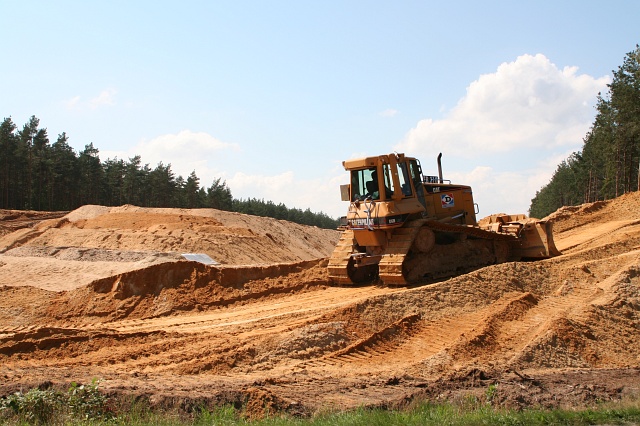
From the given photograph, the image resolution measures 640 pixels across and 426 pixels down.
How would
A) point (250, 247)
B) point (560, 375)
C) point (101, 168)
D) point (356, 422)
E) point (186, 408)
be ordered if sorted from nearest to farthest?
point (356, 422)
point (186, 408)
point (560, 375)
point (250, 247)
point (101, 168)

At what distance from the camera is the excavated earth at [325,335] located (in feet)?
26.0

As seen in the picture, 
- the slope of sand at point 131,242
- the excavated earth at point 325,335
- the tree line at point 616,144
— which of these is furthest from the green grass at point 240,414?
the tree line at point 616,144

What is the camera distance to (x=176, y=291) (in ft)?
48.2

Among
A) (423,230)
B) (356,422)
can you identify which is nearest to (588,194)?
(423,230)

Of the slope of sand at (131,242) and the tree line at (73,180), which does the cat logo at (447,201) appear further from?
the tree line at (73,180)

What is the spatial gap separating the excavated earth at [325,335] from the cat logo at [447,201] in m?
3.08

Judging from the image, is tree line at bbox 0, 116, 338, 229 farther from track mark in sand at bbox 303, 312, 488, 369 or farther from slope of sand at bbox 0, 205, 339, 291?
track mark in sand at bbox 303, 312, 488, 369

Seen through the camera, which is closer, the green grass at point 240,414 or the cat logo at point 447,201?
the green grass at point 240,414

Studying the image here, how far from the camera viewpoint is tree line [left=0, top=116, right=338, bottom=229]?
163 ft

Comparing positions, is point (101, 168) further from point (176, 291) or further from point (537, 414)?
point (537, 414)

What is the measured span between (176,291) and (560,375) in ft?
29.6

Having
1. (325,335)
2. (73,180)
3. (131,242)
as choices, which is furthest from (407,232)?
(73,180)

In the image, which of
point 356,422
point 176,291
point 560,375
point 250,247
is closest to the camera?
point 356,422

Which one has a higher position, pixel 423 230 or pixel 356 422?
pixel 423 230
